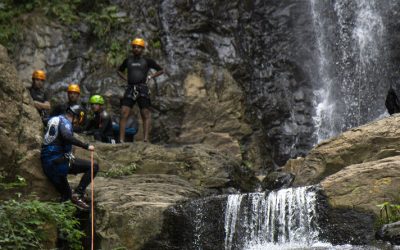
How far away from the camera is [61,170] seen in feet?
32.7

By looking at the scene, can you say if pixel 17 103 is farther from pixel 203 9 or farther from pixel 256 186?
pixel 203 9

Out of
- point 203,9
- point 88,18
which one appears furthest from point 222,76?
point 88,18

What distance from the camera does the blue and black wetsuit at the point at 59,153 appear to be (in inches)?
386

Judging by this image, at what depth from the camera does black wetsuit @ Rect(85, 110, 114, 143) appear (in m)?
14.5

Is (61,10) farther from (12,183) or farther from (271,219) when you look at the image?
(271,219)

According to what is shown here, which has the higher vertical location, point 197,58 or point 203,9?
point 203,9

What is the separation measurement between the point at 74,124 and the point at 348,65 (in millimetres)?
10031

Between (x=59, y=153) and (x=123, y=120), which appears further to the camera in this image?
(x=123, y=120)

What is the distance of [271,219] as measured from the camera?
32.2 ft

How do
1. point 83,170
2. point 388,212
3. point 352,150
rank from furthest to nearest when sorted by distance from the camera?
point 352,150 → point 83,170 → point 388,212

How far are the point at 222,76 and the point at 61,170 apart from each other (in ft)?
29.5

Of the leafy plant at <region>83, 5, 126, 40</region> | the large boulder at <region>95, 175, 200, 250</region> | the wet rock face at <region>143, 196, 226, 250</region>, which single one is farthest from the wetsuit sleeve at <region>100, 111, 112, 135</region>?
the wet rock face at <region>143, 196, 226, 250</region>

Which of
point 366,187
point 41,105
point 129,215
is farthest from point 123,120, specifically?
point 366,187

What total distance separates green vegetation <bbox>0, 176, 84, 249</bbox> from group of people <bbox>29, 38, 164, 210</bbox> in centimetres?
47
